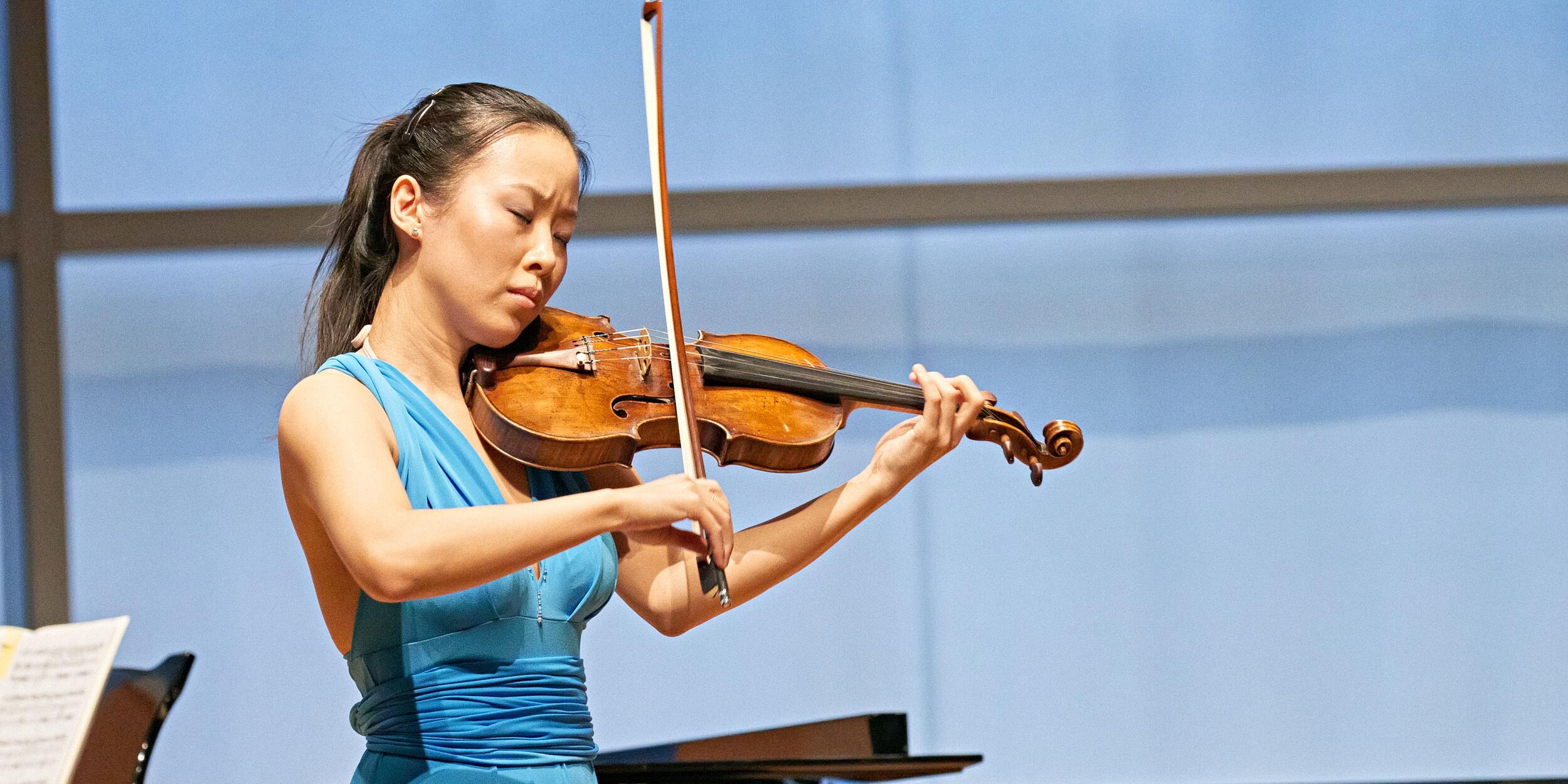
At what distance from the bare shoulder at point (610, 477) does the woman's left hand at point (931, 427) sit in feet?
0.87

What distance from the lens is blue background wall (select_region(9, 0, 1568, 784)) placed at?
3.75m

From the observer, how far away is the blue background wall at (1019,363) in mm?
3754

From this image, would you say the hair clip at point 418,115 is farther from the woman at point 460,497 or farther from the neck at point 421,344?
the neck at point 421,344

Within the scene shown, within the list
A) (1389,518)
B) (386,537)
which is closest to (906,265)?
(1389,518)

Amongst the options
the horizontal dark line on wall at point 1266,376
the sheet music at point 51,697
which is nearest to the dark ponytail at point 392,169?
the sheet music at point 51,697

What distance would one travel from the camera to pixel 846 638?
12.4ft

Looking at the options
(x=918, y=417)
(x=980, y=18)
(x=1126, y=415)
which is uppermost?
(x=980, y=18)

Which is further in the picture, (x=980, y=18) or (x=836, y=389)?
(x=980, y=18)

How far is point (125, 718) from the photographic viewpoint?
1.88 metres

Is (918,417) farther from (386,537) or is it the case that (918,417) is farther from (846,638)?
(846,638)

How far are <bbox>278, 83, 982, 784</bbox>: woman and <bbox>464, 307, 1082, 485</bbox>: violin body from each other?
0.15 feet

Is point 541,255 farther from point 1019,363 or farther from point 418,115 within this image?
point 1019,363

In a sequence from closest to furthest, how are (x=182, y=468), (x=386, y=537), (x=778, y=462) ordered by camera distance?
(x=386, y=537)
(x=778, y=462)
(x=182, y=468)

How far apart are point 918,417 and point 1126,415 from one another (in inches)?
93.9
